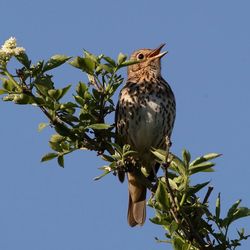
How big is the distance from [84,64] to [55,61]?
11.5 inches

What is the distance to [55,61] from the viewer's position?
3873mm

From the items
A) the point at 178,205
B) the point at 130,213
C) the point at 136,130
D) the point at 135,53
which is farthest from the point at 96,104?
the point at 135,53

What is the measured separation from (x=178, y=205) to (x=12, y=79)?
128 centimetres

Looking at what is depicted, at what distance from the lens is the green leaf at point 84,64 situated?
407cm

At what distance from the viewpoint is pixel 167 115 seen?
6.52 meters

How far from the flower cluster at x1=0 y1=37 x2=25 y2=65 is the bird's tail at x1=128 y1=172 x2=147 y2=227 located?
10.4ft

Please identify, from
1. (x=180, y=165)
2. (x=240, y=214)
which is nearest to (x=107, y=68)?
(x=180, y=165)

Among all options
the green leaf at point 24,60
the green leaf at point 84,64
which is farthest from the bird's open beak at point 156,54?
the green leaf at point 24,60

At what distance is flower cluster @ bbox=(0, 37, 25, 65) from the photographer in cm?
362

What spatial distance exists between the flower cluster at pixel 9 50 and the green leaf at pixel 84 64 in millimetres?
480

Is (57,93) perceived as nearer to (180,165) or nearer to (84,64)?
(84,64)

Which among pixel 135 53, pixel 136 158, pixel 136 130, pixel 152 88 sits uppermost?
pixel 135 53

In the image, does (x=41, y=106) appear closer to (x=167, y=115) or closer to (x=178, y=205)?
(x=178, y=205)

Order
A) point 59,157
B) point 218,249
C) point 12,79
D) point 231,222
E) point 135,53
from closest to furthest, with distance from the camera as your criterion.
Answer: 1. point 218,249
2. point 231,222
3. point 12,79
4. point 59,157
5. point 135,53
